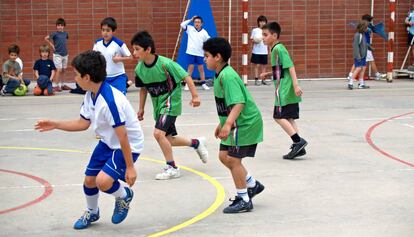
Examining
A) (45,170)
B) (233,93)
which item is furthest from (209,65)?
(45,170)

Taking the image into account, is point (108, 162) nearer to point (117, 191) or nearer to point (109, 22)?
point (117, 191)

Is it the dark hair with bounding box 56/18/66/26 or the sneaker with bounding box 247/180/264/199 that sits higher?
the dark hair with bounding box 56/18/66/26

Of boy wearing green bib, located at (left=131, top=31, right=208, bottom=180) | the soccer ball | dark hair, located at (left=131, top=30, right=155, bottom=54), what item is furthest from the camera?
the soccer ball

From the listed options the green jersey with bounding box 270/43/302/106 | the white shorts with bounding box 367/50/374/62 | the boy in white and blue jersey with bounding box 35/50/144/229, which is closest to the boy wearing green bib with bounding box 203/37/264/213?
the boy in white and blue jersey with bounding box 35/50/144/229

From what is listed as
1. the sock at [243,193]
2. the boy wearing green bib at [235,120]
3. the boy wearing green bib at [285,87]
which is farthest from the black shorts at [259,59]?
the sock at [243,193]

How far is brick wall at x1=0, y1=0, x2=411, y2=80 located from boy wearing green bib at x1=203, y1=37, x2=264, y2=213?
1230cm

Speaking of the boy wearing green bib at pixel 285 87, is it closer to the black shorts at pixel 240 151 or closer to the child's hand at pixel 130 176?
the black shorts at pixel 240 151

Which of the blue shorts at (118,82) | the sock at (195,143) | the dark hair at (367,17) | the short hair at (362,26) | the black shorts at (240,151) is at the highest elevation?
the dark hair at (367,17)

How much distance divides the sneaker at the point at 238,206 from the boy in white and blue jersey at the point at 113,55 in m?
4.70

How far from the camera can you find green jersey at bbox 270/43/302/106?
10.5 metres

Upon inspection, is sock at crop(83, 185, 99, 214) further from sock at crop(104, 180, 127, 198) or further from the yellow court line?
the yellow court line

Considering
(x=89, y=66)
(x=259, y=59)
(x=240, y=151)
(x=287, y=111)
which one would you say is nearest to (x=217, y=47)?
(x=240, y=151)

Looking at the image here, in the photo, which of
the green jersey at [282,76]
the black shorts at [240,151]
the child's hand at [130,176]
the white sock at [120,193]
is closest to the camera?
the child's hand at [130,176]

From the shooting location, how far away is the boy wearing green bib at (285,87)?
34.2 feet
